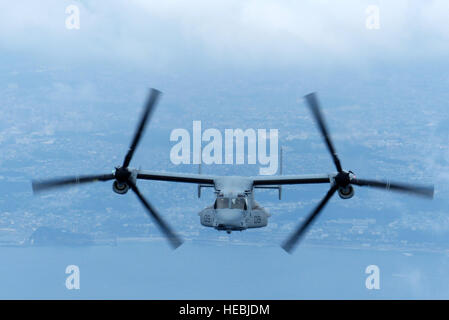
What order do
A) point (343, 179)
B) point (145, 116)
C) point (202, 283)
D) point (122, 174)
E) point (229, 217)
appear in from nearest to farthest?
point (229, 217)
point (145, 116)
point (343, 179)
point (122, 174)
point (202, 283)

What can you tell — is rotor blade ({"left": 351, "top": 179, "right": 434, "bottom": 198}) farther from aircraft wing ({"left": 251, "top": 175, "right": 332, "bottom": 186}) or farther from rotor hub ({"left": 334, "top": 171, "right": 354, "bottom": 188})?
aircraft wing ({"left": 251, "top": 175, "right": 332, "bottom": 186})

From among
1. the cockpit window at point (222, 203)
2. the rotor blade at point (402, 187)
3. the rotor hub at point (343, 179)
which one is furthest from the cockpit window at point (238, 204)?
the rotor blade at point (402, 187)

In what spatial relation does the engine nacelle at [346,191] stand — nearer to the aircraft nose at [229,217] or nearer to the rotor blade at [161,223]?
the aircraft nose at [229,217]

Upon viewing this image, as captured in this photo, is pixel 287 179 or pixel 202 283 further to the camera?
pixel 202 283

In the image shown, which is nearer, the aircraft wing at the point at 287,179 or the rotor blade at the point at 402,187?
the rotor blade at the point at 402,187

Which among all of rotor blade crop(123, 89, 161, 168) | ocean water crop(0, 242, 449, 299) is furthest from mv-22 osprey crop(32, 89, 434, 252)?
ocean water crop(0, 242, 449, 299)

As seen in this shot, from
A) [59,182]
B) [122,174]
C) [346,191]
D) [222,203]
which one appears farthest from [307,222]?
[59,182]

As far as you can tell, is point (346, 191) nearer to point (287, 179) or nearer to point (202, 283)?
point (287, 179)
